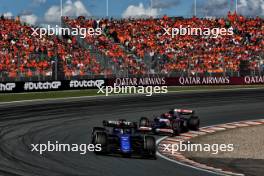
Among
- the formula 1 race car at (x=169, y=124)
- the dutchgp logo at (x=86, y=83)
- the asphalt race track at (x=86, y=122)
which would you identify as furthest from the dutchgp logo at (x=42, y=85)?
the formula 1 race car at (x=169, y=124)

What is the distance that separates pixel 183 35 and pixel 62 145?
3134 cm

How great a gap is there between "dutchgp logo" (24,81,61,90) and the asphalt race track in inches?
163

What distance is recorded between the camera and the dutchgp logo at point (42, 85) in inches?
1289

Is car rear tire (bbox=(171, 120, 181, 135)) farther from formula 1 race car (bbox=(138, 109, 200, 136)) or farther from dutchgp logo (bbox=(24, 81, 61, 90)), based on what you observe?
dutchgp logo (bbox=(24, 81, 61, 90))

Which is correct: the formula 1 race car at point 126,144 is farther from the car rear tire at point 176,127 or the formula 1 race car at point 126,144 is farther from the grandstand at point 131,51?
the grandstand at point 131,51

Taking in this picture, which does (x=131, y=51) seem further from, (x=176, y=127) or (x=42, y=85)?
(x=176, y=127)

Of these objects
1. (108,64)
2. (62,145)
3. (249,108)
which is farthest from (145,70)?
(62,145)

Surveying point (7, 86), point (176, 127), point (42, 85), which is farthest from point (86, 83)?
point (176, 127)

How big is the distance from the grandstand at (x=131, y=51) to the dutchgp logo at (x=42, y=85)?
0.39 meters

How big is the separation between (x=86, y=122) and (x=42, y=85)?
45.1 ft

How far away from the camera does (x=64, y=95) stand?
32.8 meters

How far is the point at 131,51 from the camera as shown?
4247cm

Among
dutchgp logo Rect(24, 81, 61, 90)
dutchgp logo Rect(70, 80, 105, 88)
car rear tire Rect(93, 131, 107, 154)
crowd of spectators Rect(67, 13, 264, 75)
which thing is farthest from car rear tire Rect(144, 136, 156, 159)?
crowd of spectators Rect(67, 13, 264, 75)

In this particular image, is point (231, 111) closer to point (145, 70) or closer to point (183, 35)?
point (145, 70)
